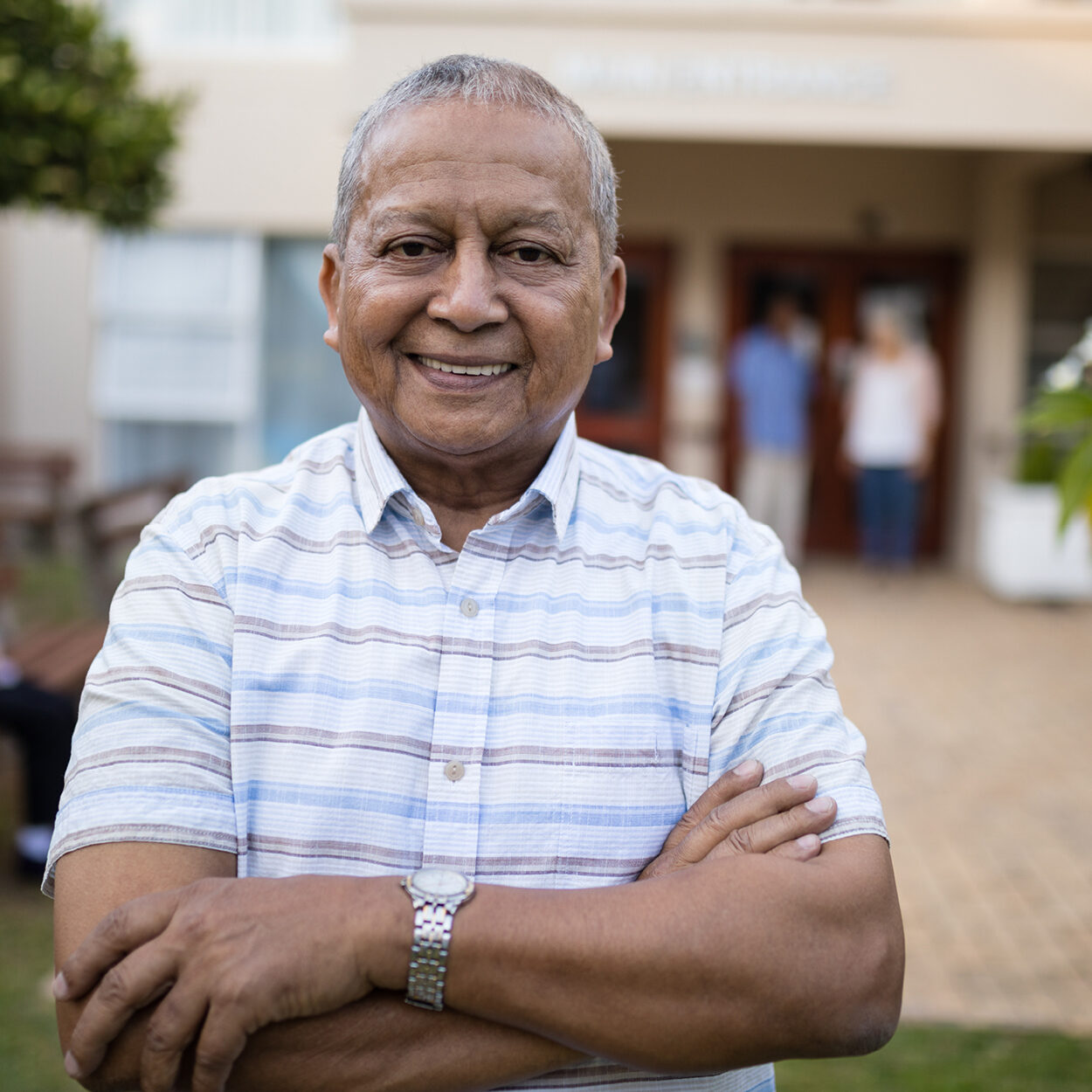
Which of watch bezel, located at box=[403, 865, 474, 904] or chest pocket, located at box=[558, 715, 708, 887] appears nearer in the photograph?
watch bezel, located at box=[403, 865, 474, 904]

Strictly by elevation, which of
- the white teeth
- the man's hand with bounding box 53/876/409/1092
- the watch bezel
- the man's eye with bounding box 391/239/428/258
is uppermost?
the man's eye with bounding box 391/239/428/258

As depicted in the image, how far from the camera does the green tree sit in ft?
19.3

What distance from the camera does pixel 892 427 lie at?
→ 1070 cm

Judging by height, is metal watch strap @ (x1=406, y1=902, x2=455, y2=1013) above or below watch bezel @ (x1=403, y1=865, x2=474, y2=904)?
below

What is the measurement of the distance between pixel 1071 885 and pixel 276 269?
9224 millimetres

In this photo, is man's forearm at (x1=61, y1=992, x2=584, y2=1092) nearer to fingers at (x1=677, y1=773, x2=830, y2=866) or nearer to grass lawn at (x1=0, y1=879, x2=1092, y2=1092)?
fingers at (x1=677, y1=773, x2=830, y2=866)

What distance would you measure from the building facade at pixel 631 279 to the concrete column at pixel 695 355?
2 cm

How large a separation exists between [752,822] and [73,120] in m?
5.46

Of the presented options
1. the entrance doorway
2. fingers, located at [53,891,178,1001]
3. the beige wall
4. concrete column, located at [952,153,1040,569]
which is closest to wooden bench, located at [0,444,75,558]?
the beige wall

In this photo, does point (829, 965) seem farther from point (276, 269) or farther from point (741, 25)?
point (276, 269)

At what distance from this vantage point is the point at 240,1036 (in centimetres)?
146

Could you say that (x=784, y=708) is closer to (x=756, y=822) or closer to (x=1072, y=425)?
(x=756, y=822)

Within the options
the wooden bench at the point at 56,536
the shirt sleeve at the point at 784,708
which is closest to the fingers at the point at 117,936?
the shirt sleeve at the point at 784,708

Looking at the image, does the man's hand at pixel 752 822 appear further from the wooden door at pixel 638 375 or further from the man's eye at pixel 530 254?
the wooden door at pixel 638 375
